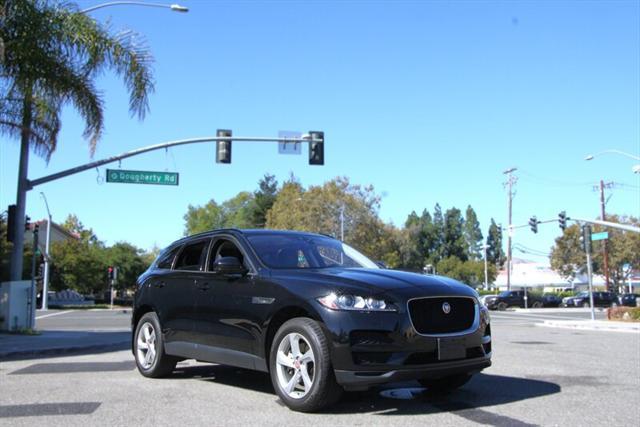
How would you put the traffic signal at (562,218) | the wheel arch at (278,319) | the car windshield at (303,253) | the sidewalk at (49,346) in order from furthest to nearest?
the traffic signal at (562,218) → the sidewalk at (49,346) → the car windshield at (303,253) → the wheel arch at (278,319)

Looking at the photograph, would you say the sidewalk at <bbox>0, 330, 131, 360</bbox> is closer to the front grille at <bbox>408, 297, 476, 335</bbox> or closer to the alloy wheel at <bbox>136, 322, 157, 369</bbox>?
the alloy wheel at <bbox>136, 322, 157, 369</bbox>

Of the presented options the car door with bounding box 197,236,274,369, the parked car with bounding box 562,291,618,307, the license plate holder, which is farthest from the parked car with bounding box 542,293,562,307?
the license plate holder

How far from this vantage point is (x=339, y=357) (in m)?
5.23

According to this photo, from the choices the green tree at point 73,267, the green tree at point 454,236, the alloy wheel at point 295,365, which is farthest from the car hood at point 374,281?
the green tree at point 454,236

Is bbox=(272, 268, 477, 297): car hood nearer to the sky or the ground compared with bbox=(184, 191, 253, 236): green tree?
nearer to the ground

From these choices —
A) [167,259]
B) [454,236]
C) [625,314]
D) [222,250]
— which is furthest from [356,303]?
[454,236]

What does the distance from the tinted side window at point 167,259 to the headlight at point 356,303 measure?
3.26 m

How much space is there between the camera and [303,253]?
669cm

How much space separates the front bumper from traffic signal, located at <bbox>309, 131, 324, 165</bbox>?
1660 cm

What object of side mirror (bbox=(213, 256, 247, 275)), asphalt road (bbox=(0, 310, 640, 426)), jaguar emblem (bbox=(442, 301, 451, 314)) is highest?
side mirror (bbox=(213, 256, 247, 275))

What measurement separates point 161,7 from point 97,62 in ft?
11.7

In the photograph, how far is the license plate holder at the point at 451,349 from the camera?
543 cm

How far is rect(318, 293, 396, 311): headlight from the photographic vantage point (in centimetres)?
533

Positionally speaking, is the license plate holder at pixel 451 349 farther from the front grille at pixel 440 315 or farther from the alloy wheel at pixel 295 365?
the alloy wheel at pixel 295 365
